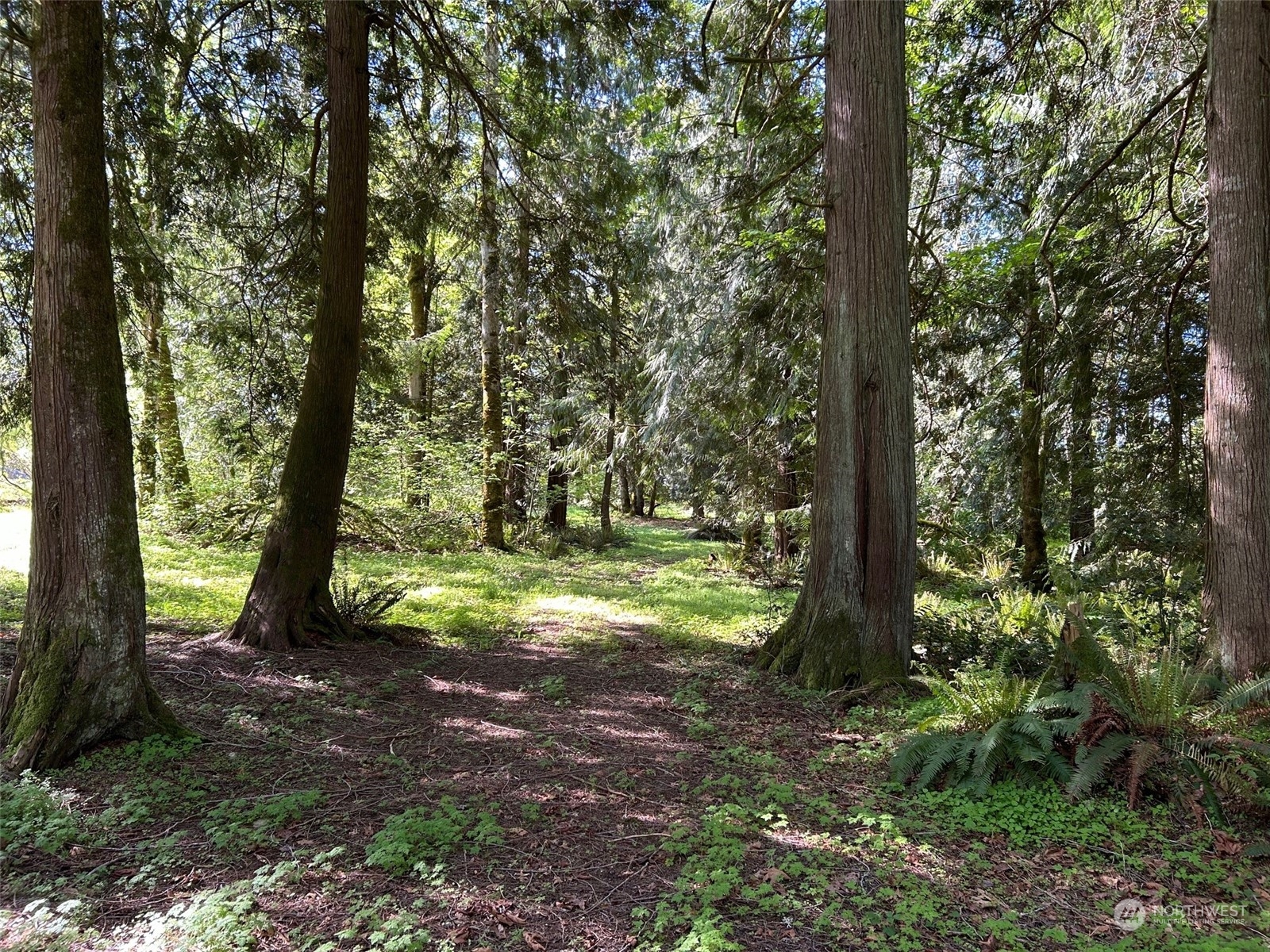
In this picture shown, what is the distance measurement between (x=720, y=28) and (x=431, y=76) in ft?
11.1

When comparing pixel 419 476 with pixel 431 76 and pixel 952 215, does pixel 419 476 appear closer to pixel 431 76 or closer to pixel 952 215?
pixel 431 76

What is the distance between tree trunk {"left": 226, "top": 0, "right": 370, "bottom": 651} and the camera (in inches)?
240

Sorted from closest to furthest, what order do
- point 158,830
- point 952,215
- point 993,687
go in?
point 158,830 < point 993,687 < point 952,215

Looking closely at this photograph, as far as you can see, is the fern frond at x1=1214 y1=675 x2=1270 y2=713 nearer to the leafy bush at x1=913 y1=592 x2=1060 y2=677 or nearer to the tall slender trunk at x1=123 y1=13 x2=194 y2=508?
the leafy bush at x1=913 y1=592 x2=1060 y2=677

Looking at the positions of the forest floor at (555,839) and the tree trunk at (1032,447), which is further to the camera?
the tree trunk at (1032,447)

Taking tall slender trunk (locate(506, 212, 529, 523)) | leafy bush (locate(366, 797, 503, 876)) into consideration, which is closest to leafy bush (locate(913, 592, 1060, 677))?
leafy bush (locate(366, 797, 503, 876))

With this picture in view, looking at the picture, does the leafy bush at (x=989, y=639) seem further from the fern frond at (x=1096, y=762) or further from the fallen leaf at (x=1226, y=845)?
the fallen leaf at (x=1226, y=845)

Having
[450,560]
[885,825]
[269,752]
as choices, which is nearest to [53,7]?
[269,752]

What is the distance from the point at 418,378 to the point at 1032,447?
522 inches

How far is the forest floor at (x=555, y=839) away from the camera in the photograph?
2434mm

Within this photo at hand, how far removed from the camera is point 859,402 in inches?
212

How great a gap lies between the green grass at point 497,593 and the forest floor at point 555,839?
2182mm

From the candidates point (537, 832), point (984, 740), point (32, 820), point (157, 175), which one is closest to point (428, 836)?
point (537, 832)

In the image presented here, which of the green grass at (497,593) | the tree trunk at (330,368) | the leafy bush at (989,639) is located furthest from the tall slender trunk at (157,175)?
the leafy bush at (989,639)
